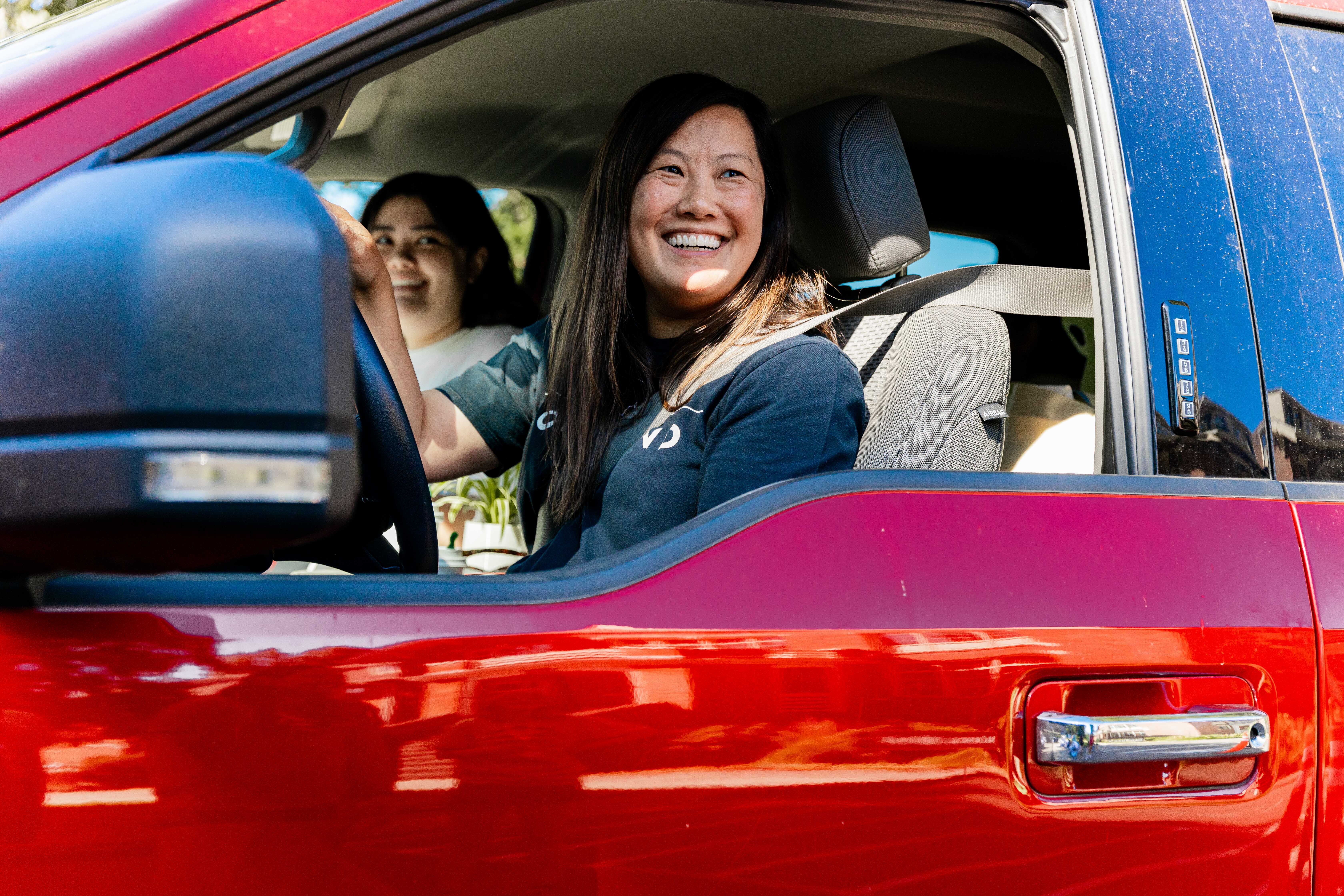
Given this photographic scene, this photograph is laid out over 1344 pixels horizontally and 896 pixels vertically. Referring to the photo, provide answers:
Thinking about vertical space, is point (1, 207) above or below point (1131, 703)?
above

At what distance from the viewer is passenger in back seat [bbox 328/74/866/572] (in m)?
1.60

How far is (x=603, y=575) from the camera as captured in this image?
1.00 metres

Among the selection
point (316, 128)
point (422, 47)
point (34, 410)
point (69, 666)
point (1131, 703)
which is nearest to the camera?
point (34, 410)

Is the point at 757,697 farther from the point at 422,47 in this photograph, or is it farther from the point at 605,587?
the point at 422,47

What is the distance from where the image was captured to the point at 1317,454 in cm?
128

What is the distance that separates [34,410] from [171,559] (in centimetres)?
11

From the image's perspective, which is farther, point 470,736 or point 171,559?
point 470,736

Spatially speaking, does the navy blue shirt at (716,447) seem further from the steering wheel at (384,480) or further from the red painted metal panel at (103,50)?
the red painted metal panel at (103,50)

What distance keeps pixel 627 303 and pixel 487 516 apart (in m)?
0.87

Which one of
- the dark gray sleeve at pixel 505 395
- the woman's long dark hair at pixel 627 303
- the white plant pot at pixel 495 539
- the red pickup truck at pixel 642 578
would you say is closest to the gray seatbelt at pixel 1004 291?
the woman's long dark hair at pixel 627 303

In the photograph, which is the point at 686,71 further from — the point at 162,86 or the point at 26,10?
the point at 26,10

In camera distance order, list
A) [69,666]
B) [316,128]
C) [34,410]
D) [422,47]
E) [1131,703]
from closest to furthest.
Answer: [34,410] → [69,666] → [1131,703] → [422,47] → [316,128]

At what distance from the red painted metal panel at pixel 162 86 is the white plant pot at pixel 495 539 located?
156 cm

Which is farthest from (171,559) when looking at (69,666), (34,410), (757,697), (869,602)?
(869,602)
